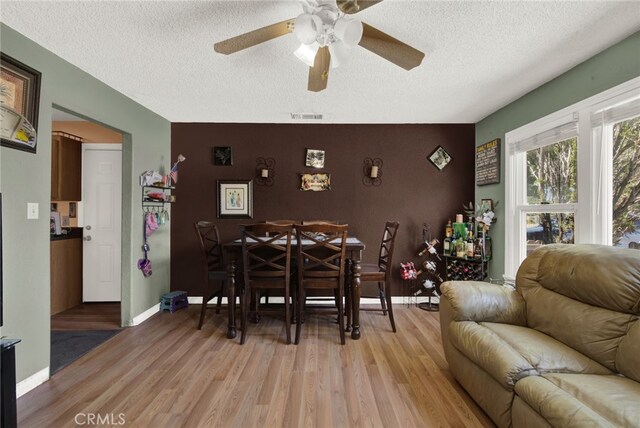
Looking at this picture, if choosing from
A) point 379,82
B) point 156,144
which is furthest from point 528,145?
point 156,144

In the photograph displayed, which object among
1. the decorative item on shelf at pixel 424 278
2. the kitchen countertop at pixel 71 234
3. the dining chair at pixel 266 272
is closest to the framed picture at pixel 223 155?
the dining chair at pixel 266 272

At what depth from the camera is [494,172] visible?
3.33 metres

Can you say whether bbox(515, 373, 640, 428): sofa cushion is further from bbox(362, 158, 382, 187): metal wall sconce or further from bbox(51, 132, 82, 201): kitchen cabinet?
bbox(51, 132, 82, 201): kitchen cabinet

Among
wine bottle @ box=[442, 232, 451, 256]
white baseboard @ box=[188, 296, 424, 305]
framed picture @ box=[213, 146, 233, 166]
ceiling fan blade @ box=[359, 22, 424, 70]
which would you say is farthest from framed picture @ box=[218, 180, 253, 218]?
wine bottle @ box=[442, 232, 451, 256]

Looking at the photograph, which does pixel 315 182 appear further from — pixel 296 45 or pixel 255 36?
pixel 255 36

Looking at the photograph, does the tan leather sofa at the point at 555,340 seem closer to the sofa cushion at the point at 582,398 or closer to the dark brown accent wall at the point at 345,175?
the sofa cushion at the point at 582,398

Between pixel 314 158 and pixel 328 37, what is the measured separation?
2.13 meters

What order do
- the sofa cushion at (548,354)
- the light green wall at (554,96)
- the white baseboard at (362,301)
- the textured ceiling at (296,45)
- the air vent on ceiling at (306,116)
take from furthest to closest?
the white baseboard at (362,301)
the air vent on ceiling at (306,116)
the light green wall at (554,96)
the textured ceiling at (296,45)
the sofa cushion at (548,354)

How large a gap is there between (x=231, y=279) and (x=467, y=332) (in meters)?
2.01

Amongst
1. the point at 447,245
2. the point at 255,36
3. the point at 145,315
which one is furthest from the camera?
the point at 447,245

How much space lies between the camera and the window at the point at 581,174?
6.42 ft

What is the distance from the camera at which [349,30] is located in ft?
4.70

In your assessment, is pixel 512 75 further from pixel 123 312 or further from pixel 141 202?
pixel 123 312

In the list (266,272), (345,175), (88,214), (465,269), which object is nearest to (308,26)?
(266,272)
